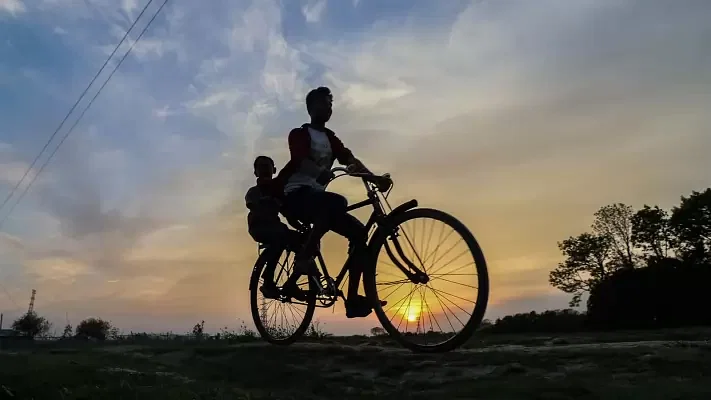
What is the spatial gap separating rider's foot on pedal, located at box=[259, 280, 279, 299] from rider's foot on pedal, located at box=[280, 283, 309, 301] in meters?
0.22


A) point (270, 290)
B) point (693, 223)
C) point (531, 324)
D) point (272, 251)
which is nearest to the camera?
point (270, 290)

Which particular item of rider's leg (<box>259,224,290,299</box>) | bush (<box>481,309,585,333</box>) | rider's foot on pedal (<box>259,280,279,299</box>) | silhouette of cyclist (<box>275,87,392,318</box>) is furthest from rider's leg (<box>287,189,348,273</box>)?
bush (<box>481,309,585,333</box>)

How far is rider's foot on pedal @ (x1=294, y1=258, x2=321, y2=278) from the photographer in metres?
6.39

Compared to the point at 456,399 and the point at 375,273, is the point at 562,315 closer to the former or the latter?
the point at 375,273

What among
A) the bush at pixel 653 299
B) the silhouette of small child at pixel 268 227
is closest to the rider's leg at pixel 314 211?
the silhouette of small child at pixel 268 227

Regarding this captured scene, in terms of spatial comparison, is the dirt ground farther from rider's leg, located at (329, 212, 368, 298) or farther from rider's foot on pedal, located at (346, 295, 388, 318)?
rider's leg, located at (329, 212, 368, 298)

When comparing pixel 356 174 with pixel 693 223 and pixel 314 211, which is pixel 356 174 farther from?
pixel 693 223

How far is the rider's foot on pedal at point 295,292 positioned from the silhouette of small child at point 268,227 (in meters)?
0.23

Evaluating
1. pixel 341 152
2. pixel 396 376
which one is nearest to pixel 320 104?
pixel 341 152

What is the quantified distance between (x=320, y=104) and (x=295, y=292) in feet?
6.69

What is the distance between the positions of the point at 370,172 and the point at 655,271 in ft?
71.8

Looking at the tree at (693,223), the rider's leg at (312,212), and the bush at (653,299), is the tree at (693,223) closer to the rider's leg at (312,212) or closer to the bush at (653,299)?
the bush at (653,299)

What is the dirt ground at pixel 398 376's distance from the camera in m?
3.88

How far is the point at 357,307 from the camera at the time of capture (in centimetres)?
603
